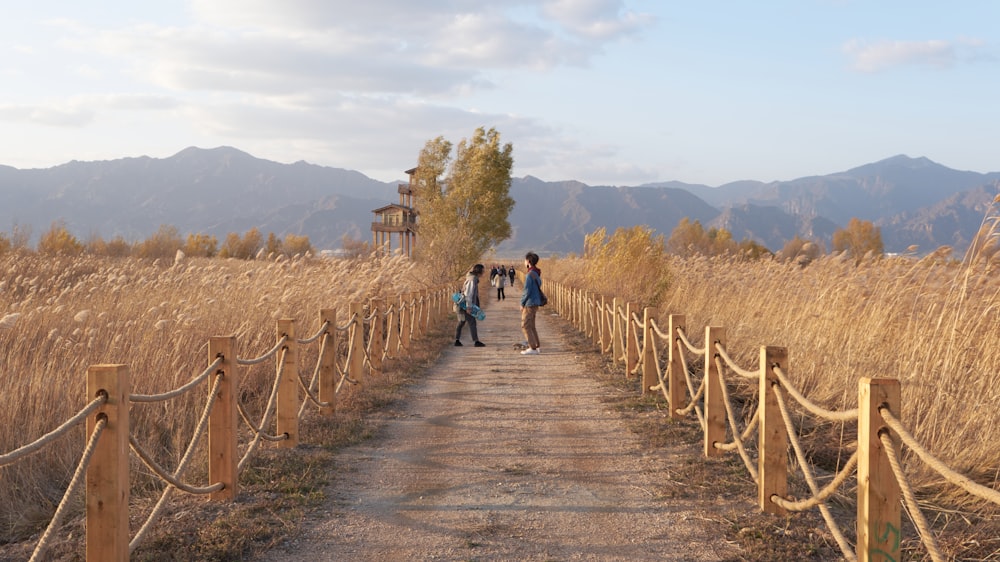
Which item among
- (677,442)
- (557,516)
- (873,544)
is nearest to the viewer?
(873,544)

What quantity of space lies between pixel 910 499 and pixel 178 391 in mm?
3901

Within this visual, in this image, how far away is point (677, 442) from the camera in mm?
7082

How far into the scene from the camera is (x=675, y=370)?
7930 mm

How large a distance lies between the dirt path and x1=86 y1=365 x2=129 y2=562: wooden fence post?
36.5 inches

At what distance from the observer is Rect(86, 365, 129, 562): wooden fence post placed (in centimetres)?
358

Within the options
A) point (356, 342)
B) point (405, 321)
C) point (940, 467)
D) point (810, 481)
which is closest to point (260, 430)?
point (356, 342)

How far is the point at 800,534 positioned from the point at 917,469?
156cm

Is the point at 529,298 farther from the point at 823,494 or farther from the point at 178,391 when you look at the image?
the point at 823,494

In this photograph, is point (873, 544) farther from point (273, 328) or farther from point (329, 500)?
point (273, 328)

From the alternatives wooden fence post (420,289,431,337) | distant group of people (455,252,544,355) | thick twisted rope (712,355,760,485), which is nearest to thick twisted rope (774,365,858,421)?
thick twisted rope (712,355,760,485)

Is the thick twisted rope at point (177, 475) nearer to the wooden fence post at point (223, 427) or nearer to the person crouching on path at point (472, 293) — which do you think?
the wooden fence post at point (223, 427)

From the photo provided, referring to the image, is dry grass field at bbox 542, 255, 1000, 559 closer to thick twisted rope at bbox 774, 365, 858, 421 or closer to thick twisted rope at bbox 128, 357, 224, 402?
thick twisted rope at bbox 774, 365, 858, 421

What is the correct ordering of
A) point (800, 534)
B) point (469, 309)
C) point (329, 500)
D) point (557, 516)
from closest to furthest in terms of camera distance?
point (800, 534) → point (557, 516) → point (329, 500) → point (469, 309)

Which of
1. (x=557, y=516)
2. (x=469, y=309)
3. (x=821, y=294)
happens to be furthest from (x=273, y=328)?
(x=821, y=294)
